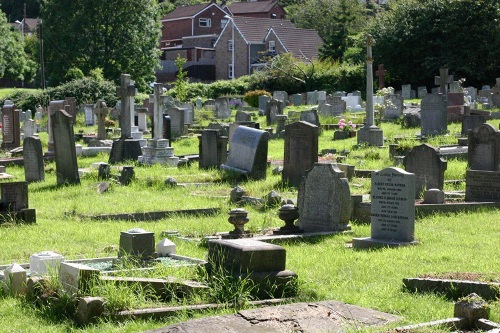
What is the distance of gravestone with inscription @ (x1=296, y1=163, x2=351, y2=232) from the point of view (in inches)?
515

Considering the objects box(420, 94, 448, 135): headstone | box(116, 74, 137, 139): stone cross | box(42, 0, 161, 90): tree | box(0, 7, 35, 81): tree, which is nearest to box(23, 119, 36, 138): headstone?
box(116, 74, 137, 139): stone cross

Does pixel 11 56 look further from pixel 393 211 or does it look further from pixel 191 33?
pixel 393 211

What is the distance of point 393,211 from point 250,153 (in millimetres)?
8032

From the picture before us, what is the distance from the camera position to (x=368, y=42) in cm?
2761

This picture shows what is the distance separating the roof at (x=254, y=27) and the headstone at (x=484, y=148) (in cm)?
5709

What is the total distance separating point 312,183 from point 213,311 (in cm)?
548

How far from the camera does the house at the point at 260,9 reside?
97.6m

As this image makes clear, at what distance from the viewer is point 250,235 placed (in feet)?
40.3

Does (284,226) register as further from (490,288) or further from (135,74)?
(135,74)

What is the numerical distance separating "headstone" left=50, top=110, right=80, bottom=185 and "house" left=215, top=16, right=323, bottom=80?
52.2 m

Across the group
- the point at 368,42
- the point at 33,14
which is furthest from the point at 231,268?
the point at 33,14

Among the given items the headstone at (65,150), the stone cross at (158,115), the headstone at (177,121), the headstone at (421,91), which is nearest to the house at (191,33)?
the headstone at (421,91)

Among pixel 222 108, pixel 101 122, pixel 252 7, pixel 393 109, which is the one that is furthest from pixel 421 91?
pixel 252 7

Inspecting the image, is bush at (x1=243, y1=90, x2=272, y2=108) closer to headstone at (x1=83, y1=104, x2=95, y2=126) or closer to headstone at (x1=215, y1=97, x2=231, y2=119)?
headstone at (x1=215, y1=97, x2=231, y2=119)
